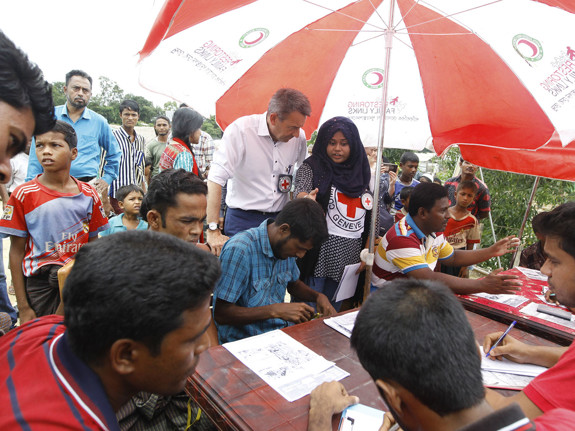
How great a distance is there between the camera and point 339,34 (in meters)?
2.94

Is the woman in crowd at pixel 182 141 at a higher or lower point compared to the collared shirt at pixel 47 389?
higher

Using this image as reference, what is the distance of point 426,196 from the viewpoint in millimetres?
2656

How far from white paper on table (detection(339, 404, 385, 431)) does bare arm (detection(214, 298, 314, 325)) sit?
71 cm

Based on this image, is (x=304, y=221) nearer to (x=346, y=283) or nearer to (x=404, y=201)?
(x=346, y=283)

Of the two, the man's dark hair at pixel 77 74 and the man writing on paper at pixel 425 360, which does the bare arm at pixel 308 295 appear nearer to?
the man writing on paper at pixel 425 360

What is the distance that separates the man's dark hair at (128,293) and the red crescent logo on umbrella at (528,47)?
232 cm

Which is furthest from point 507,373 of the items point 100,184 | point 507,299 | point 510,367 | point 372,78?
point 100,184

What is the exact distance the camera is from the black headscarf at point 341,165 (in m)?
2.84

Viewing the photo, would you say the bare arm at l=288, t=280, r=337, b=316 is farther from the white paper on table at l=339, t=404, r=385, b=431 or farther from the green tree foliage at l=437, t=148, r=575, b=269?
the green tree foliage at l=437, t=148, r=575, b=269

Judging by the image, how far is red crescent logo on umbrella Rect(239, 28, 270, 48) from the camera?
8.35ft

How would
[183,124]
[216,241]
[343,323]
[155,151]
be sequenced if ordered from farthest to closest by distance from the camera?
[155,151]
[183,124]
[216,241]
[343,323]

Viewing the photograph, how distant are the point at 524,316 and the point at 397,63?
2.18 m

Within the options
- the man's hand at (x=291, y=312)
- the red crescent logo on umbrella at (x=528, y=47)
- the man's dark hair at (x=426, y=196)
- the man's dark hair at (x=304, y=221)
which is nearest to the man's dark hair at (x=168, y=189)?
the man's dark hair at (x=304, y=221)

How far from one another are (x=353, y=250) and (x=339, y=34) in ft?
5.68
